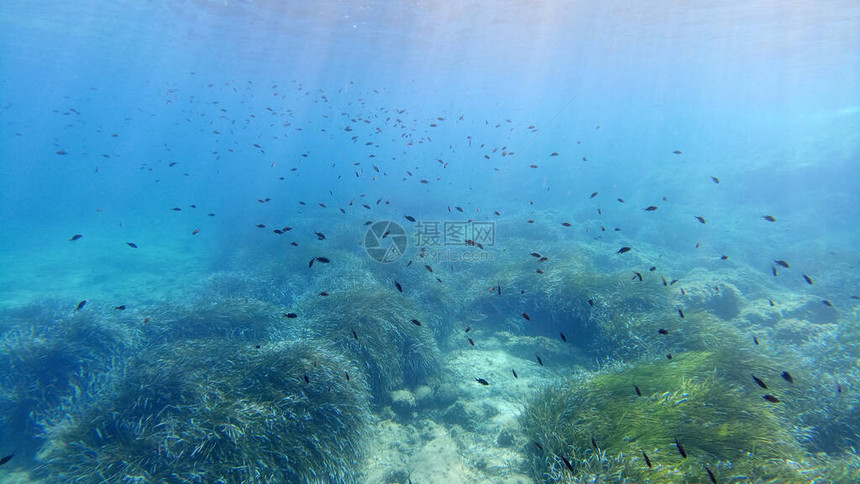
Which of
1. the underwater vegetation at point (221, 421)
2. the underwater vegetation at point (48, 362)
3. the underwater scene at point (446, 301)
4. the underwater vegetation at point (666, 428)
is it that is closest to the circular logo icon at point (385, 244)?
the underwater scene at point (446, 301)

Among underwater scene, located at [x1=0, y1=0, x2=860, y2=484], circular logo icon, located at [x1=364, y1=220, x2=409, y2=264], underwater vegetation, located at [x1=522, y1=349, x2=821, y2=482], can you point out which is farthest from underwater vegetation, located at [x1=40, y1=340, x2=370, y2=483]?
circular logo icon, located at [x1=364, y1=220, x2=409, y2=264]

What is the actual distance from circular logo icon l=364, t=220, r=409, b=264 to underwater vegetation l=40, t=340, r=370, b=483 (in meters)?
7.71

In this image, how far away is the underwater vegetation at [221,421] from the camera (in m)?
4.73

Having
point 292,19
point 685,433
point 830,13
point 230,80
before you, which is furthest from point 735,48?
point 230,80

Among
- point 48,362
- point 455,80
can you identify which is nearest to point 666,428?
point 48,362

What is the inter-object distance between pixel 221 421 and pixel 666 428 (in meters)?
6.38

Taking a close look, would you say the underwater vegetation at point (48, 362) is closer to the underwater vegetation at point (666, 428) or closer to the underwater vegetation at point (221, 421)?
the underwater vegetation at point (221, 421)

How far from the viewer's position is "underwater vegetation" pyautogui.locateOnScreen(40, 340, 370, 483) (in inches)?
186

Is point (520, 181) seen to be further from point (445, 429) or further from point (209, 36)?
point (445, 429)

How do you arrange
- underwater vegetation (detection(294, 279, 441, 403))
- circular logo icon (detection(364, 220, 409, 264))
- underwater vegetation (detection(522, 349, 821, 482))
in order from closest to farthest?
underwater vegetation (detection(522, 349, 821, 482)), underwater vegetation (detection(294, 279, 441, 403)), circular logo icon (detection(364, 220, 409, 264))

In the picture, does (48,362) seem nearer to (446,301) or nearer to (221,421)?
(221,421)

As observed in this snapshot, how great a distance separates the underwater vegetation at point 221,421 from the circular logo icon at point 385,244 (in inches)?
303

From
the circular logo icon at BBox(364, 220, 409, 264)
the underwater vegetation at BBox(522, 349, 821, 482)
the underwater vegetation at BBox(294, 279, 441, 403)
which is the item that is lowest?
the circular logo icon at BBox(364, 220, 409, 264)

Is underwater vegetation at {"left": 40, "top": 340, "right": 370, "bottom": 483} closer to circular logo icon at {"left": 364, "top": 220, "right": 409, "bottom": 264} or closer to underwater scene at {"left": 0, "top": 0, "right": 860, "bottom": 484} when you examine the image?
underwater scene at {"left": 0, "top": 0, "right": 860, "bottom": 484}
